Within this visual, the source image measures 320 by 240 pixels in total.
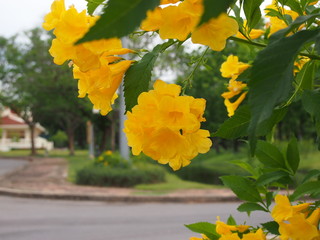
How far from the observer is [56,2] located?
0.50 meters

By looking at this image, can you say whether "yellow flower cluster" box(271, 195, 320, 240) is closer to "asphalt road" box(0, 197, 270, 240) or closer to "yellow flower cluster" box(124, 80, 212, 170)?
"yellow flower cluster" box(124, 80, 212, 170)

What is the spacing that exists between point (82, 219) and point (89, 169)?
3.99m

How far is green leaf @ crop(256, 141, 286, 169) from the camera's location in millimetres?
934

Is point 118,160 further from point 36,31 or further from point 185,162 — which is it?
point 36,31

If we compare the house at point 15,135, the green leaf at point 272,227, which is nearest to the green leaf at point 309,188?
the green leaf at point 272,227

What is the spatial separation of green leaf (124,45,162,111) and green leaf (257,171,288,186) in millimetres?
441

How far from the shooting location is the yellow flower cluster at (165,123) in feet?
1.56

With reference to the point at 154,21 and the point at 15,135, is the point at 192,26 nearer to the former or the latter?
the point at 154,21

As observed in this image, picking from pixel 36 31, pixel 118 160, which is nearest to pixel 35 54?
pixel 36 31

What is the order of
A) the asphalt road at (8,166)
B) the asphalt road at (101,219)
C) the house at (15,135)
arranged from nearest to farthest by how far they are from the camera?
1. the asphalt road at (101,219)
2. the asphalt road at (8,166)
3. the house at (15,135)

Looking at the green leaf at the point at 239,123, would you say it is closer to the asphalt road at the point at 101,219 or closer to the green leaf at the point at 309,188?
the green leaf at the point at 309,188

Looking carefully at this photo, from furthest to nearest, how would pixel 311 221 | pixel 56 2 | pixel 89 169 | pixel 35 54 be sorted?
pixel 35 54, pixel 89 169, pixel 311 221, pixel 56 2

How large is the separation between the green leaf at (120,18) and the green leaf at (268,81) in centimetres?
10

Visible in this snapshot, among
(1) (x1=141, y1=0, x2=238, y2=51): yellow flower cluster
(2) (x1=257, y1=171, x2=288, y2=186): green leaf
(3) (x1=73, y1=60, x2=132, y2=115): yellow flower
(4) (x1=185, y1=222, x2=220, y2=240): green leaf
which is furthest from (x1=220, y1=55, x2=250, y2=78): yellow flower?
(1) (x1=141, y1=0, x2=238, y2=51): yellow flower cluster
